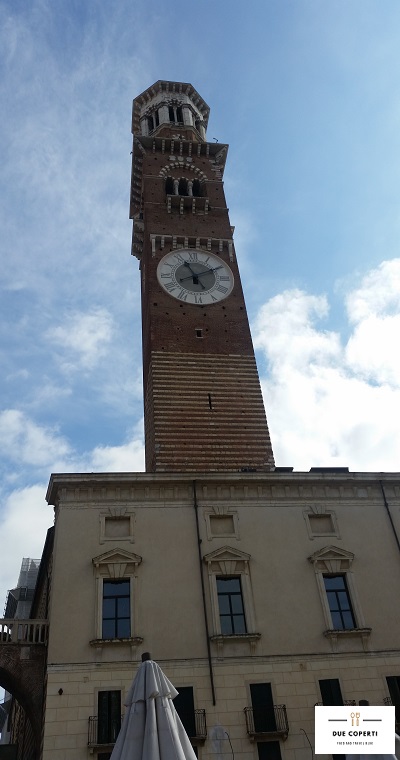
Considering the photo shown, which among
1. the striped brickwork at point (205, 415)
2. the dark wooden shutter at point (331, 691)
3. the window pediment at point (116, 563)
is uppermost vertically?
the striped brickwork at point (205, 415)

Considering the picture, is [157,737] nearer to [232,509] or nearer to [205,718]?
[205,718]

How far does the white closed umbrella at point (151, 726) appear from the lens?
1071 centimetres

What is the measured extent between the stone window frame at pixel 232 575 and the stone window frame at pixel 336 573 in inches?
88.6

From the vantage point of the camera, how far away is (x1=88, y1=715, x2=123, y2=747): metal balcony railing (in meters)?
17.2

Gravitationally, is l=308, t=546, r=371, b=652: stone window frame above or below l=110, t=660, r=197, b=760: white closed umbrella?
above

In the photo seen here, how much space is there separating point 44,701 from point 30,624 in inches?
93.6

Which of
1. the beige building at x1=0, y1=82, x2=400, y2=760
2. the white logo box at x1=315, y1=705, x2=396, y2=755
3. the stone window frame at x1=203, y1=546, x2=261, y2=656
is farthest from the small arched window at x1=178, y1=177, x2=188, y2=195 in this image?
the white logo box at x1=315, y1=705, x2=396, y2=755

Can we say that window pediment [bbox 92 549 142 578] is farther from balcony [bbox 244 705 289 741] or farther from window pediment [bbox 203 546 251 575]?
balcony [bbox 244 705 289 741]

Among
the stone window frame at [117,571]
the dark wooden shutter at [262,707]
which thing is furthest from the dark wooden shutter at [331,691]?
the stone window frame at [117,571]

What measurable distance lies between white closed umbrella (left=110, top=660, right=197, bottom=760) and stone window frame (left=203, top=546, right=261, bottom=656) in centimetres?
793

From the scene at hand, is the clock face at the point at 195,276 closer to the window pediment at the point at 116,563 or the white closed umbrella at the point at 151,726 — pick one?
the window pediment at the point at 116,563

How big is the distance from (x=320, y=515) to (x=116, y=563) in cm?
721

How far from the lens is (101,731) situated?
17.5 metres

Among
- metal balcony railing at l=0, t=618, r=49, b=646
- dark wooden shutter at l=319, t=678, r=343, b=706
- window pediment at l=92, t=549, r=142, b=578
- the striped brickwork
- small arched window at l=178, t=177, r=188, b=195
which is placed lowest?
dark wooden shutter at l=319, t=678, r=343, b=706
